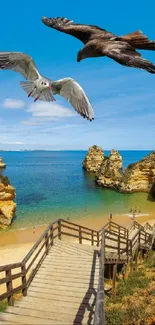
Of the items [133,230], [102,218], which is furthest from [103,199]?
[133,230]

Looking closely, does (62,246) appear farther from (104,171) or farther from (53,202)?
(104,171)

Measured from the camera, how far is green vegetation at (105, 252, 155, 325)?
7.85 meters

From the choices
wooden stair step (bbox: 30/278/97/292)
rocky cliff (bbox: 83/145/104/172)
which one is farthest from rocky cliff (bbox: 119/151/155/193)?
wooden stair step (bbox: 30/278/97/292)

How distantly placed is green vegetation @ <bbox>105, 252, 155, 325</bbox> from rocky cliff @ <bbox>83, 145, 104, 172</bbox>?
7155 centimetres

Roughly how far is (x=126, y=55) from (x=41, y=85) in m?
1.55

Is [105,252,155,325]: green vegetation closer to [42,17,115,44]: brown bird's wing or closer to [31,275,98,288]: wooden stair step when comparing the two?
[31,275,98,288]: wooden stair step

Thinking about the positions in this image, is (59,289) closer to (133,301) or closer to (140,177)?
(133,301)

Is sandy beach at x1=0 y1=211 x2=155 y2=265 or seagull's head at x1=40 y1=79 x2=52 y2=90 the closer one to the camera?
seagull's head at x1=40 y1=79 x2=52 y2=90

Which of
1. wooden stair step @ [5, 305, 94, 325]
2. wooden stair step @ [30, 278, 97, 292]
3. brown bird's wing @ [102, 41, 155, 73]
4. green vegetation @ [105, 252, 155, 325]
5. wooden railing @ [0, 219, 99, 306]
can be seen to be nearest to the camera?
brown bird's wing @ [102, 41, 155, 73]

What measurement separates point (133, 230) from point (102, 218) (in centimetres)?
1361

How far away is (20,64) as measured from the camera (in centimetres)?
387

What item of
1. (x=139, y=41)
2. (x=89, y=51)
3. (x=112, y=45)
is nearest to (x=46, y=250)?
(x=89, y=51)

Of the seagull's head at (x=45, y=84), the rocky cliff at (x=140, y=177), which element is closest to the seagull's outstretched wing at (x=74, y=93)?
the seagull's head at (x=45, y=84)

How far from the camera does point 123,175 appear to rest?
54.4 m
